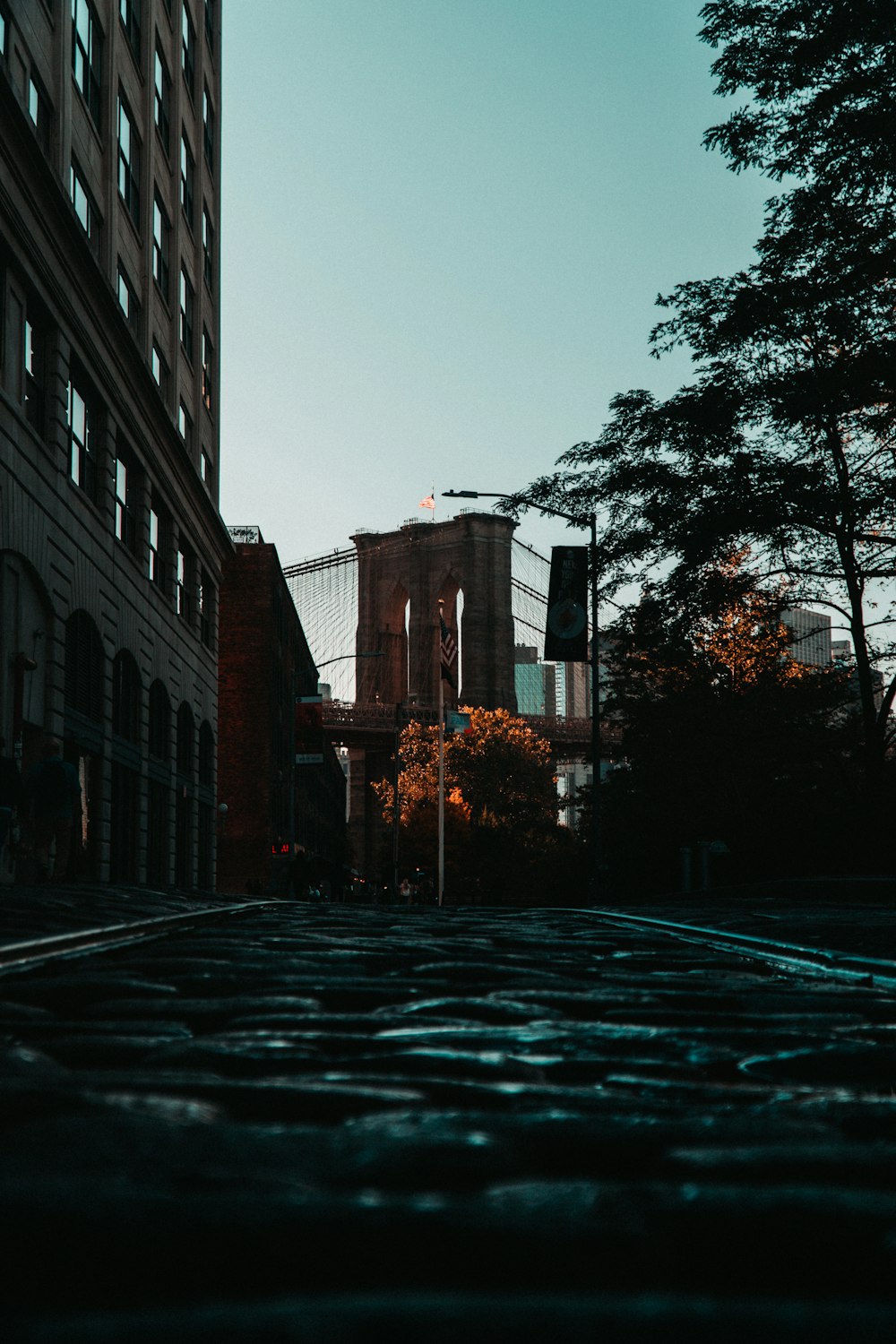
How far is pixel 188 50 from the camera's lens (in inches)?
1280

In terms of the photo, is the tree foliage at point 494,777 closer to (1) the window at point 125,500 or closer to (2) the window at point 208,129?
(2) the window at point 208,129

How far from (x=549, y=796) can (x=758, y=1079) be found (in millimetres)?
72931

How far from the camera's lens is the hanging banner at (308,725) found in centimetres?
4378

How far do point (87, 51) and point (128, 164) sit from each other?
369 centimetres

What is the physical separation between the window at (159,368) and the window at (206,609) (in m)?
5.54

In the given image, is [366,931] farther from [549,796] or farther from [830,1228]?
[549,796]

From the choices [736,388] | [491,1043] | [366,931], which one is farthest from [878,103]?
[491,1043]

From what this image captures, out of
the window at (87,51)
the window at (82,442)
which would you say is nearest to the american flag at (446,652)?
the window at (82,442)

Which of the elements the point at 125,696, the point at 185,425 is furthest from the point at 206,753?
the point at 125,696

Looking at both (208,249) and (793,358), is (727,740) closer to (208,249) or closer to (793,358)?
(793,358)

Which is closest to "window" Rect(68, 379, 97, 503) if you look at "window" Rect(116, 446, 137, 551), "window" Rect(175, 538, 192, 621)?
"window" Rect(116, 446, 137, 551)

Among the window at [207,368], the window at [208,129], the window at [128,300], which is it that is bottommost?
the window at [128,300]

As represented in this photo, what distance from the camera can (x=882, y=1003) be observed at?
3805 mm

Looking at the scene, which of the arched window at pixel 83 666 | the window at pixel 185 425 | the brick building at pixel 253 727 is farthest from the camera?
the brick building at pixel 253 727
